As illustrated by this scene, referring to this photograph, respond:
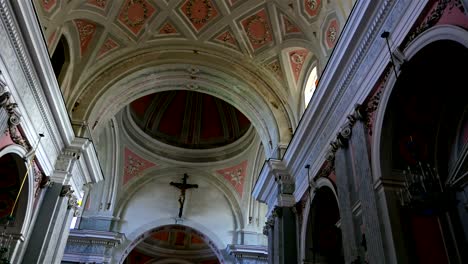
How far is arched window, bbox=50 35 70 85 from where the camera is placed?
30.5 ft

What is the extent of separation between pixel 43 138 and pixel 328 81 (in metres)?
5.31

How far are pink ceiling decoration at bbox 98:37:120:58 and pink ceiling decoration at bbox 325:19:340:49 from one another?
16.6 feet

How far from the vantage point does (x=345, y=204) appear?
6133 mm

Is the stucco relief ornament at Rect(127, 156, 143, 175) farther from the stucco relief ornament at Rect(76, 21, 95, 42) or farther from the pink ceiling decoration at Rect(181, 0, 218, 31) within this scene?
the pink ceiling decoration at Rect(181, 0, 218, 31)

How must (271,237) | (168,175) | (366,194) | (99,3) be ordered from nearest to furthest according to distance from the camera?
(366,194), (99,3), (271,237), (168,175)

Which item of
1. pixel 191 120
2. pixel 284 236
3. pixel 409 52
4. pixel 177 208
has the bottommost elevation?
pixel 284 236

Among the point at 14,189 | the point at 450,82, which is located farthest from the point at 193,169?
the point at 450,82

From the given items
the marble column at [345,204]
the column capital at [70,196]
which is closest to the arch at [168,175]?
the column capital at [70,196]

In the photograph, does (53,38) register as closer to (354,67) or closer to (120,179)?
(354,67)

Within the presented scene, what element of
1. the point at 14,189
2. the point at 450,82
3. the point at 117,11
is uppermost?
the point at 117,11

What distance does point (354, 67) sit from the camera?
21.0ft

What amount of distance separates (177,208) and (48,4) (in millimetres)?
10560

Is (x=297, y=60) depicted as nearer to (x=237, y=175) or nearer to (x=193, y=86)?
(x=193, y=86)

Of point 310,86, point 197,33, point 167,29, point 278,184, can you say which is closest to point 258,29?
point 197,33
